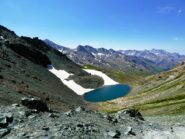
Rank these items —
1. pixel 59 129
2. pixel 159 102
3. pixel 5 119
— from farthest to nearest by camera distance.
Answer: pixel 159 102, pixel 5 119, pixel 59 129

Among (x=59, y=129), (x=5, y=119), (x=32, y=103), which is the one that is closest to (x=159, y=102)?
(x=32, y=103)

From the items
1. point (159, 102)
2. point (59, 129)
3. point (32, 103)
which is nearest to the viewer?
point (59, 129)

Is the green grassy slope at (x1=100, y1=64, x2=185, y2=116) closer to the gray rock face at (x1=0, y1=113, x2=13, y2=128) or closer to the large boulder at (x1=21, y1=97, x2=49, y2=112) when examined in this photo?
the large boulder at (x1=21, y1=97, x2=49, y2=112)

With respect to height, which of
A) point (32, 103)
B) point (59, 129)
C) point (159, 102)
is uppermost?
point (159, 102)

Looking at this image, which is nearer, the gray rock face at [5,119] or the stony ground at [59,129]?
the stony ground at [59,129]

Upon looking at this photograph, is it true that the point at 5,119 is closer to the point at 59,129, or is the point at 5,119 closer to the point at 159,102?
the point at 59,129

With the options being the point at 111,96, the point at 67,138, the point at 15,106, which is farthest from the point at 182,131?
the point at 111,96

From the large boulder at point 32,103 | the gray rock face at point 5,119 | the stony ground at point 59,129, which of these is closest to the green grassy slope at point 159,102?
the stony ground at point 59,129

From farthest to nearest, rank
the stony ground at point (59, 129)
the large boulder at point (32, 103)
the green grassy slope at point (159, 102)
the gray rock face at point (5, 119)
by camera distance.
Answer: the green grassy slope at point (159, 102), the large boulder at point (32, 103), the gray rock face at point (5, 119), the stony ground at point (59, 129)

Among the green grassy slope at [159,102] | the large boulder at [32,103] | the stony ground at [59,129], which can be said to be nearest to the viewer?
the stony ground at [59,129]

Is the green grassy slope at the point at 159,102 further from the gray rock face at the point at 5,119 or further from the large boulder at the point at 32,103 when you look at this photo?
the gray rock face at the point at 5,119

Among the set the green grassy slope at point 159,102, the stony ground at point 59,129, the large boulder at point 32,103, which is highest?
the green grassy slope at point 159,102

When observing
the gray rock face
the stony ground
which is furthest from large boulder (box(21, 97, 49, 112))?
the gray rock face
